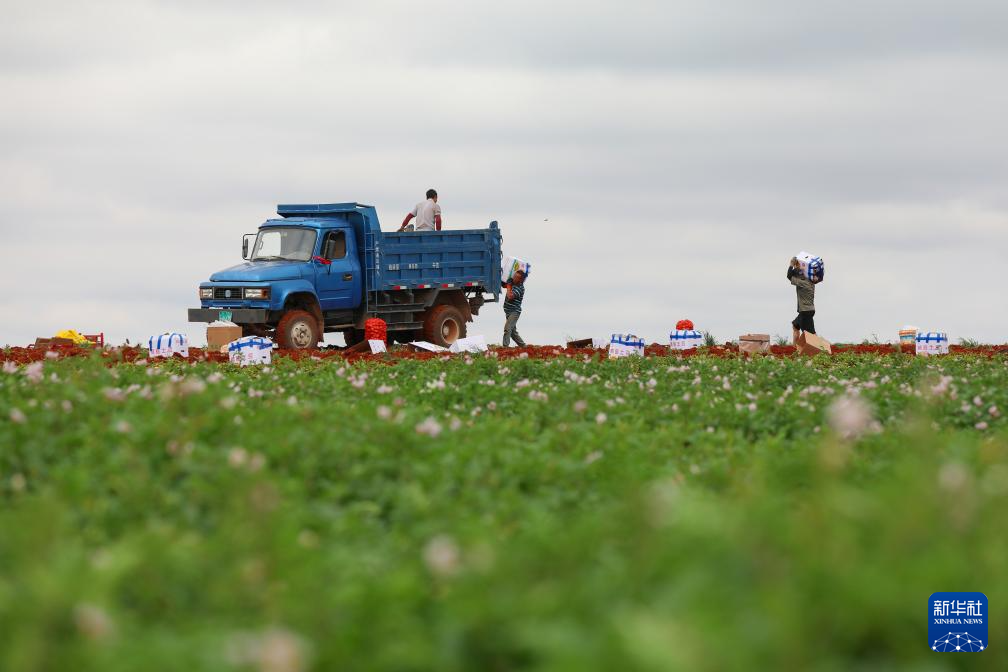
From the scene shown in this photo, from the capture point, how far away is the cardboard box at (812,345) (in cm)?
2252

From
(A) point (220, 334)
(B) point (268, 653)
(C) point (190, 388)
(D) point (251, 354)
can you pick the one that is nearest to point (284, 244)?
(A) point (220, 334)

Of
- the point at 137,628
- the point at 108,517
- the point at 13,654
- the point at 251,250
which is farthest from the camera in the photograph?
the point at 251,250

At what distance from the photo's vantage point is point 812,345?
2288cm

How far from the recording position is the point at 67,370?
9.33 metres

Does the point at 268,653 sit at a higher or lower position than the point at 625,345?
lower

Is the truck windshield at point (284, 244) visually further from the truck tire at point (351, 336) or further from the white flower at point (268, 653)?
the white flower at point (268, 653)

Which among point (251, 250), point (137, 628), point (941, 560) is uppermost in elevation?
point (251, 250)

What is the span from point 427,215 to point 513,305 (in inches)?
122

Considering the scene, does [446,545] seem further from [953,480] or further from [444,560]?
[953,480]

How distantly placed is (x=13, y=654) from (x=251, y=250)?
77.7ft

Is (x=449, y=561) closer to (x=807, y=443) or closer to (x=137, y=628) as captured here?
(x=137, y=628)

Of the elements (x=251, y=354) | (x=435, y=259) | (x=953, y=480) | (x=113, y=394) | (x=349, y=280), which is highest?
(x=435, y=259)

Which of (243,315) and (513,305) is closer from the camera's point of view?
(243,315)

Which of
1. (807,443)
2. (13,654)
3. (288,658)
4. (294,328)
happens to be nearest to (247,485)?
(13,654)
